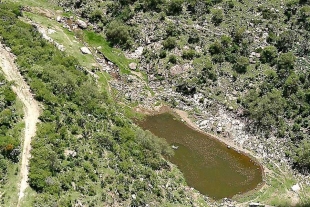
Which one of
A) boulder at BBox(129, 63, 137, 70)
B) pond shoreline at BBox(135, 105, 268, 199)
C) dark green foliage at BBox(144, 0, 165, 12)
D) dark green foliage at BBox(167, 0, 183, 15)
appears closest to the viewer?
pond shoreline at BBox(135, 105, 268, 199)

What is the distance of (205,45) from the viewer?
93.6 metres

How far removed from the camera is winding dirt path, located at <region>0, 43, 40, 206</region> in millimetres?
57438

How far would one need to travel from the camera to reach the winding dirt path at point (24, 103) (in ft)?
188

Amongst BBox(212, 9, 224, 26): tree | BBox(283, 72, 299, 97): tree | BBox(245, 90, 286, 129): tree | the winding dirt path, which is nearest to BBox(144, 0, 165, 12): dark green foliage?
BBox(212, 9, 224, 26): tree

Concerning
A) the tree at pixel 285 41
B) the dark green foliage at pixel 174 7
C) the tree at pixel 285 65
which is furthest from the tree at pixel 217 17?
the tree at pixel 285 65

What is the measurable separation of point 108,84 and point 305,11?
150 feet

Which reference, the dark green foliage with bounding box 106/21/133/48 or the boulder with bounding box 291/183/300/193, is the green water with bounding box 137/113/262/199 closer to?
the boulder with bounding box 291/183/300/193

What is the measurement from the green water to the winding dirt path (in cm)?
2290

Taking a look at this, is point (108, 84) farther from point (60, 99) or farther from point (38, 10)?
point (38, 10)

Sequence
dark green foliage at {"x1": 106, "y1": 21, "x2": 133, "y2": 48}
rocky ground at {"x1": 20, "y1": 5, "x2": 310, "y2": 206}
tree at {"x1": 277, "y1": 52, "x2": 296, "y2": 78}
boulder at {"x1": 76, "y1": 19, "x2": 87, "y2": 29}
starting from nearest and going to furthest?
rocky ground at {"x1": 20, "y1": 5, "x2": 310, "y2": 206}, tree at {"x1": 277, "y1": 52, "x2": 296, "y2": 78}, dark green foliage at {"x1": 106, "y1": 21, "x2": 133, "y2": 48}, boulder at {"x1": 76, "y1": 19, "x2": 87, "y2": 29}

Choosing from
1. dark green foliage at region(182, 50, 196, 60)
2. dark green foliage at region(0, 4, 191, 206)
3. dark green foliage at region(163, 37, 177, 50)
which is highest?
dark green foliage at region(163, 37, 177, 50)

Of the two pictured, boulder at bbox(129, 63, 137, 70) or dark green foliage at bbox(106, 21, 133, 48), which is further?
dark green foliage at bbox(106, 21, 133, 48)

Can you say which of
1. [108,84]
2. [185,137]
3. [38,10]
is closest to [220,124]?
[185,137]

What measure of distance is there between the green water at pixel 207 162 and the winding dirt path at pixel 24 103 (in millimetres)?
22899
